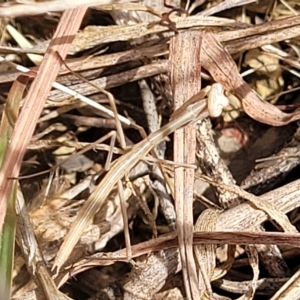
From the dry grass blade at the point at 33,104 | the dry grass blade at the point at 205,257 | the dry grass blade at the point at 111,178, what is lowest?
the dry grass blade at the point at 205,257

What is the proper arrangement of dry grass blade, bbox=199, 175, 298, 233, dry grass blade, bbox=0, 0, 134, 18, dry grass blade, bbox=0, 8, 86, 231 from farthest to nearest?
dry grass blade, bbox=199, 175, 298, 233
dry grass blade, bbox=0, 8, 86, 231
dry grass blade, bbox=0, 0, 134, 18

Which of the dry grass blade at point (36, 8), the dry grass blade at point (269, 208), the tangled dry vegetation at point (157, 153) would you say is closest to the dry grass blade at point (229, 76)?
the tangled dry vegetation at point (157, 153)

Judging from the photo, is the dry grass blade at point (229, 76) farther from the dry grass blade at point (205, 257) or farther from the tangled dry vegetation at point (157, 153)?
the dry grass blade at point (205, 257)

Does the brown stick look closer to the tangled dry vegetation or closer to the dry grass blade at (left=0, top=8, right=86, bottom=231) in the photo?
the tangled dry vegetation

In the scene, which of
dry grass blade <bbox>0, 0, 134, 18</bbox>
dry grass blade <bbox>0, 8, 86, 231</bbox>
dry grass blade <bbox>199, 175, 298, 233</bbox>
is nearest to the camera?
dry grass blade <bbox>0, 0, 134, 18</bbox>

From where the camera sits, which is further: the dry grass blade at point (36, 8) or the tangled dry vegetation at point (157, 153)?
the tangled dry vegetation at point (157, 153)

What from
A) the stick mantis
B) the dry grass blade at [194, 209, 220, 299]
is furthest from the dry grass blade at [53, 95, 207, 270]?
the dry grass blade at [194, 209, 220, 299]

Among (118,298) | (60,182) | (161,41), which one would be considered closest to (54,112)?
(60,182)

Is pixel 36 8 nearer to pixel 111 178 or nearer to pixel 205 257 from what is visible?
pixel 111 178
